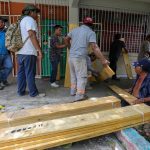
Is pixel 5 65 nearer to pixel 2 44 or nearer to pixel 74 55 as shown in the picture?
pixel 2 44

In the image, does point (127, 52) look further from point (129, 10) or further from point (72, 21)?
point (72, 21)

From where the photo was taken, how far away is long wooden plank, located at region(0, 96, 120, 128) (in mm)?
3408

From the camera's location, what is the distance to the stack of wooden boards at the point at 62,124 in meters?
2.87

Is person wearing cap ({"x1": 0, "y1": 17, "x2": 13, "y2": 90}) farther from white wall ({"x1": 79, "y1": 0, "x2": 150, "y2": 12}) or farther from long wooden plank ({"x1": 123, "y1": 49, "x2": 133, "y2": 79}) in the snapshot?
long wooden plank ({"x1": 123, "y1": 49, "x2": 133, "y2": 79})


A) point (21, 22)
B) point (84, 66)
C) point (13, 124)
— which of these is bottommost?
point (13, 124)

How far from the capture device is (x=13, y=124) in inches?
133

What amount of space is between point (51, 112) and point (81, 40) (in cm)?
181

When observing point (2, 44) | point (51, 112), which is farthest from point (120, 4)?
point (51, 112)

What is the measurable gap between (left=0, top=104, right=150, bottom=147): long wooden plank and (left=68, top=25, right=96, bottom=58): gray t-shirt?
1.67 metres

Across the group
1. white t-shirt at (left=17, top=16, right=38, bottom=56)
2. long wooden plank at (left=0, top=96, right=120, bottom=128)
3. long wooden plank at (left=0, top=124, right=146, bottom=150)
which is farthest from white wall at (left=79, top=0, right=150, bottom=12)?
long wooden plank at (left=0, top=124, right=146, bottom=150)

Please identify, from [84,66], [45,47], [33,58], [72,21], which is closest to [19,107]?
[33,58]

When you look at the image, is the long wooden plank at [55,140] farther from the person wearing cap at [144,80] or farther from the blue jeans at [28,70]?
the blue jeans at [28,70]

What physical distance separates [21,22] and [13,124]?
2.34 metres

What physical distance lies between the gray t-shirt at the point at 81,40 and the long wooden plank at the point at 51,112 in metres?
1.19
